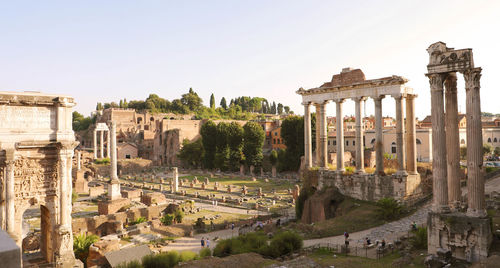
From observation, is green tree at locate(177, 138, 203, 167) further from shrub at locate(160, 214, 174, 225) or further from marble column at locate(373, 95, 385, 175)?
marble column at locate(373, 95, 385, 175)

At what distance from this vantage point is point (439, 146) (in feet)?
40.8

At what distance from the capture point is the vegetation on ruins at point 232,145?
176 ft

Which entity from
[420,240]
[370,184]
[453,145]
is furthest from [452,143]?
[370,184]

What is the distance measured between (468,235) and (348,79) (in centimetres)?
1326

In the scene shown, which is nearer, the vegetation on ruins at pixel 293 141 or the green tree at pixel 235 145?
the vegetation on ruins at pixel 293 141

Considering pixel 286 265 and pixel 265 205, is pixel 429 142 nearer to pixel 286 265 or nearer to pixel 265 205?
pixel 265 205

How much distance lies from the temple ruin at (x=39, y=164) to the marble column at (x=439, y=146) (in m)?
14.1

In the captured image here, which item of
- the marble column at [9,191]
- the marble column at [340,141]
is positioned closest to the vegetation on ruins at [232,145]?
the marble column at [340,141]

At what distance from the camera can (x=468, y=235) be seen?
11.5 metres

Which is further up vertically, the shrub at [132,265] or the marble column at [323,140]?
the marble column at [323,140]

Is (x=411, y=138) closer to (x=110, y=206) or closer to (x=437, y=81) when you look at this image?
(x=437, y=81)

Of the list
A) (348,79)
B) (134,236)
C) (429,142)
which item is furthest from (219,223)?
(429,142)

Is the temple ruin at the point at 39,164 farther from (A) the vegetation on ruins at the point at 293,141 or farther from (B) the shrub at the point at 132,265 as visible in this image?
(A) the vegetation on ruins at the point at 293,141

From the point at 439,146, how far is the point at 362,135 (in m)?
9.65
